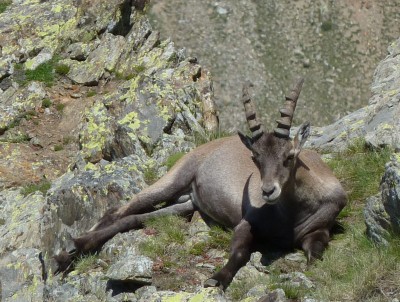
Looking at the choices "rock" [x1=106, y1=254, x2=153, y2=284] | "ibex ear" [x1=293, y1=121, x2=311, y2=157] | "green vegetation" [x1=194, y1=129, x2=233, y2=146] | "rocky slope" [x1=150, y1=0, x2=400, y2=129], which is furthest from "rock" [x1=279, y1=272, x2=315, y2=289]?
"rocky slope" [x1=150, y1=0, x2=400, y2=129]

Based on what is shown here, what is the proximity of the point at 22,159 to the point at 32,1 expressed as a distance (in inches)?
292

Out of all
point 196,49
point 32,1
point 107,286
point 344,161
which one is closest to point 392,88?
point 344,161

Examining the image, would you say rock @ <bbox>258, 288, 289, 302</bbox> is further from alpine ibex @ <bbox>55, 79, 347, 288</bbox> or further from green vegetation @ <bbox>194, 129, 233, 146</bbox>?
green vegetation @ <bbox>194, 129, 233, 146</bbox>

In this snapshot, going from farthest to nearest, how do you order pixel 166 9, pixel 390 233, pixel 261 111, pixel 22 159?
1. pixel 166 9
2. pixel 261 111
3. pixel 22 159
4. pixel 390 233

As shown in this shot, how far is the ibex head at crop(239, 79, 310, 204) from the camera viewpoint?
448 inches

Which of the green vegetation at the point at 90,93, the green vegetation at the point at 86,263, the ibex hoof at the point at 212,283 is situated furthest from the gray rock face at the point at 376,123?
the green vegetation at the point at 90,93

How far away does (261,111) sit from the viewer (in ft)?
131

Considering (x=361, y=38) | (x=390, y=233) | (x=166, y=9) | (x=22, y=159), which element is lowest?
(x=361, y=38)

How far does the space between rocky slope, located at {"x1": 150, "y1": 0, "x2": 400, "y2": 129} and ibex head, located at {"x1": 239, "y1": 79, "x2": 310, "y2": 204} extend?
27.9 m

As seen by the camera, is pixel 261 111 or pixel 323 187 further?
pixel 261 111

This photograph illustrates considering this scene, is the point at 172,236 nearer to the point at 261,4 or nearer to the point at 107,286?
the point at 107,286

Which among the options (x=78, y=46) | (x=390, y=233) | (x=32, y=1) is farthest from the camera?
(x=32, y=1)

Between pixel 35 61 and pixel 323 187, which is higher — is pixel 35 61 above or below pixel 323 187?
below

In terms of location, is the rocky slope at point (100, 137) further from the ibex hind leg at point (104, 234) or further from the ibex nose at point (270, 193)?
the ibex nose at point (270, 193)
